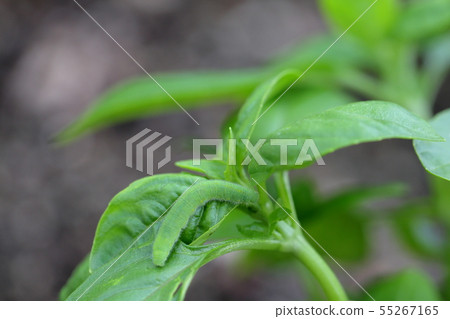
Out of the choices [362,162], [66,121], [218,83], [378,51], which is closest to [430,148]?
[218,83]

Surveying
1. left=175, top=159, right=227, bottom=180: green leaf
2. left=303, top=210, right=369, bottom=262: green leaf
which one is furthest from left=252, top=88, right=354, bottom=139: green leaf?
left=175, top=159, right=227, bottom=180: green leaf

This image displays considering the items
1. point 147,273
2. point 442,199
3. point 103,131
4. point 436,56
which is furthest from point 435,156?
point 103,131

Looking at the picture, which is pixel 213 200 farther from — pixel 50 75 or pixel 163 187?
pixel 50 75

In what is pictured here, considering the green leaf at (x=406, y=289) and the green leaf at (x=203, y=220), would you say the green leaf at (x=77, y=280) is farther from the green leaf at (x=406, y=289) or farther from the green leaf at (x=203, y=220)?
the green leaf at (x=406, y=289)

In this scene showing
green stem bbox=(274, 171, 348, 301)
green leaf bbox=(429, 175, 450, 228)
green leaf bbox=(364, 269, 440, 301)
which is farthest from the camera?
green leaf bbox=(429, 175, 450, 228)

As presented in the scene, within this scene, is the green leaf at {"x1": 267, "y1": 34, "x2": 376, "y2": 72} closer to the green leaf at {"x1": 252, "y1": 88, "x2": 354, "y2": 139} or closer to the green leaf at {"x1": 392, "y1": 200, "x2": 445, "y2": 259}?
the green leaf at {"x1": 252, "y1": 88, "x2": 354, "y2": 139}

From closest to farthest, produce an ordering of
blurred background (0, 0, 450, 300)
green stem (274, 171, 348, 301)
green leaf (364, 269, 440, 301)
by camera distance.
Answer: green stem (274, 171, 348, 301) → green leaf (364, 269, 440, 301) → blurred background (0, 0, 450, 300)

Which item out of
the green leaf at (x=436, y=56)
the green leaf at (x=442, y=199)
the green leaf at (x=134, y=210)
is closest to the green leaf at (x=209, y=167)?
the green leaf at (x=134, y=210)
